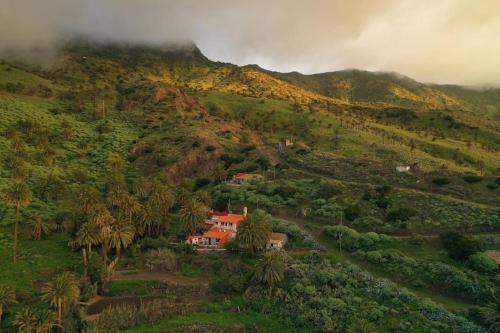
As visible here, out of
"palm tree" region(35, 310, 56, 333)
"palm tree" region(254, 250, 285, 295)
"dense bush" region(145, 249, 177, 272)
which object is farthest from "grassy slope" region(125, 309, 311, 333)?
"dense bush" region(145, 249, 177, 272)

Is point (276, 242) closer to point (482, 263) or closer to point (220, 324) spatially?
point (220, 324)

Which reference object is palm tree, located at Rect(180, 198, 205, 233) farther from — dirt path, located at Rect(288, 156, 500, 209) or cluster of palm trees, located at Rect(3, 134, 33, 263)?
dirt path, located at Rect(288, 156, 500, 209)

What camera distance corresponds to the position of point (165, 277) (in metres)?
57.4

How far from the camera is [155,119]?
143 metres

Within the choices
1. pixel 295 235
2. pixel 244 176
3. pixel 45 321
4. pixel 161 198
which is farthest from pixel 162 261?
pixel 244 176

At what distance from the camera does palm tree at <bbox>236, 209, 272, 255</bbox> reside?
193 feet

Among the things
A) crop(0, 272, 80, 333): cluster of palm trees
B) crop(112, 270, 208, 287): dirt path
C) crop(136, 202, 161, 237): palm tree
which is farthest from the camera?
crop(136, 202, 161, 237): palm tree

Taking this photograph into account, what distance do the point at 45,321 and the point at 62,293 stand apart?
3495mm

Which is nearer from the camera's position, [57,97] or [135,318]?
[135,318]

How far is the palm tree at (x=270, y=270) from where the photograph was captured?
166 ft

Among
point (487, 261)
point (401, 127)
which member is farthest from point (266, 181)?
point (401, 127)

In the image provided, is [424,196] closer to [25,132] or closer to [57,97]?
[25,132]

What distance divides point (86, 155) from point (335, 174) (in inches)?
2462

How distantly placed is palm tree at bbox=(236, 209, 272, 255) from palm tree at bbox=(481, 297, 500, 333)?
27.4 meters
